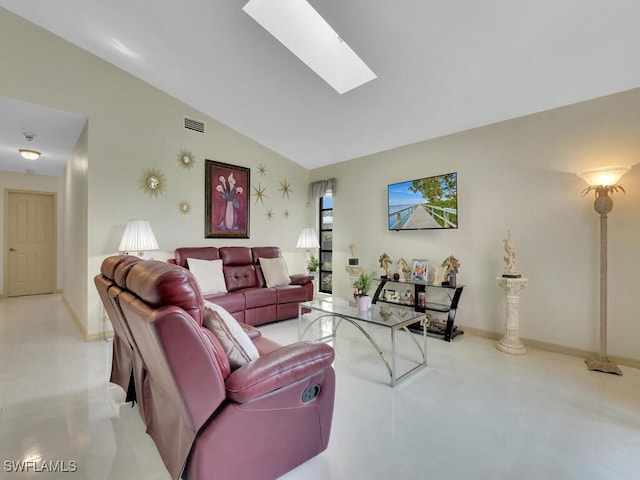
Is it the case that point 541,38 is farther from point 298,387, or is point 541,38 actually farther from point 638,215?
point 298,387

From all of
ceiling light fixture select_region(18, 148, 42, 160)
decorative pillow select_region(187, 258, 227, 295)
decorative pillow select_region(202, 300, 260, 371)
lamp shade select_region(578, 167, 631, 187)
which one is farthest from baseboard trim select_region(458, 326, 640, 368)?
ceiling light fixture select_region(18, 148, 42, 160)

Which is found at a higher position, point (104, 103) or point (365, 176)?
point (104, 103)

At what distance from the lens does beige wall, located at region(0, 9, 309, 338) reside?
10.0ft

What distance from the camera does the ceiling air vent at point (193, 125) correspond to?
164 inches

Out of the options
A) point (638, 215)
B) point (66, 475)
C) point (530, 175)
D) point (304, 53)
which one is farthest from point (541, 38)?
point (66, 475)

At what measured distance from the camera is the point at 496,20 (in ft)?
7.22

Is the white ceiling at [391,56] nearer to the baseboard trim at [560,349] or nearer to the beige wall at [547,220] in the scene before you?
the beige wall at [547,220]

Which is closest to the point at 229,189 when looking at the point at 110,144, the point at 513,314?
the point at 110,144

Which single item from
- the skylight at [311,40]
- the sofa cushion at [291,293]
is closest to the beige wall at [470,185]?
the sofa cushion at [291,293]

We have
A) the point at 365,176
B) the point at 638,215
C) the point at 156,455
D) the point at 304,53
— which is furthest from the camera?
the point at 365,176

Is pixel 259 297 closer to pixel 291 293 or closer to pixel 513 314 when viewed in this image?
pixel 291 293

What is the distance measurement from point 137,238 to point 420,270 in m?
3.45

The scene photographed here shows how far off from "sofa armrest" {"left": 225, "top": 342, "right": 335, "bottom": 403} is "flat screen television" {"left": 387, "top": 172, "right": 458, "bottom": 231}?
9.39ft

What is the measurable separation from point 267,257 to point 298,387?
3.37m
